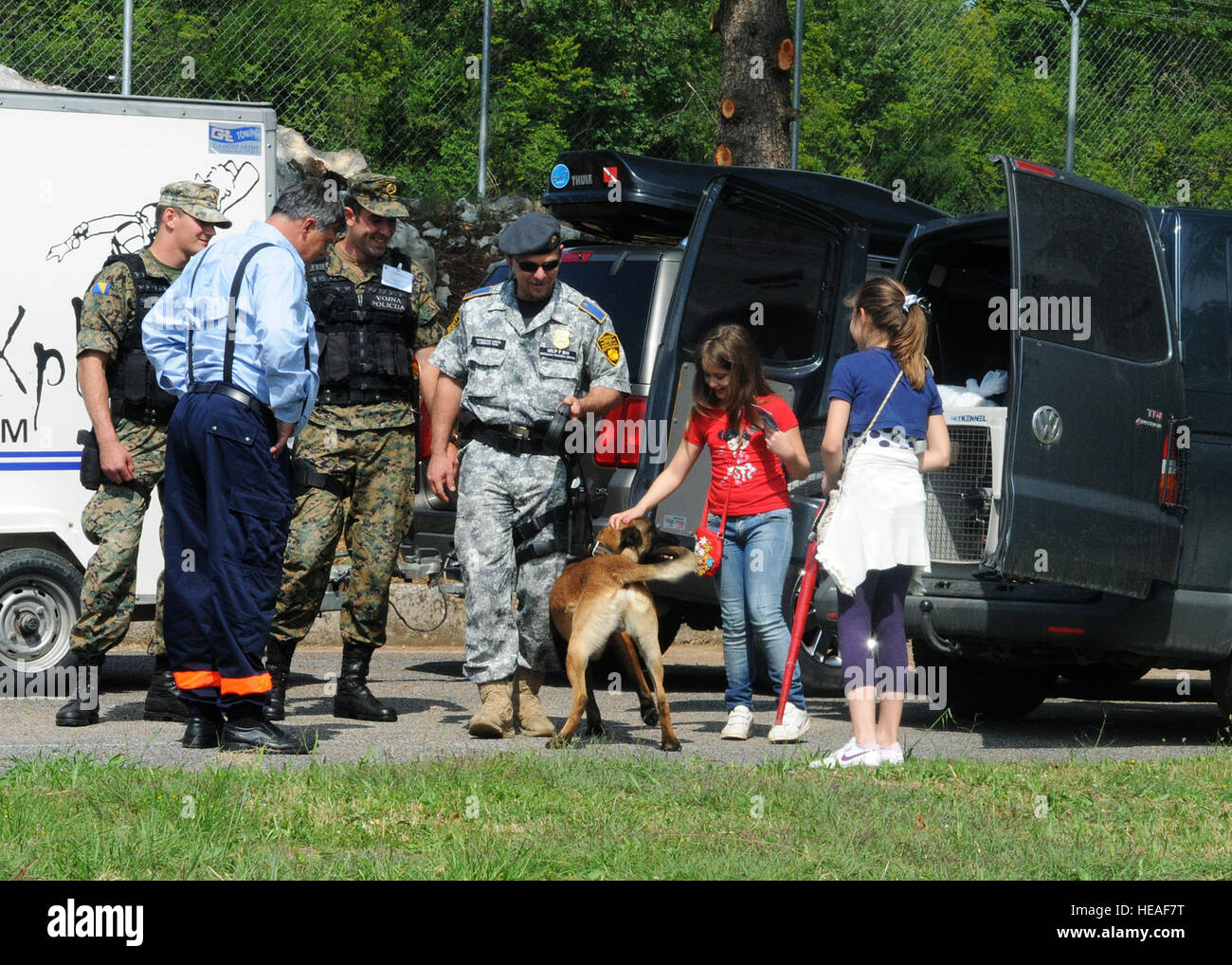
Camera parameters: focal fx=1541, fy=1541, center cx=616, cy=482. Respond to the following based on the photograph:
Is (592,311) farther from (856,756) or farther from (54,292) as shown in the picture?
(54,292)

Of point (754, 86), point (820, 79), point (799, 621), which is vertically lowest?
point (799, 621)

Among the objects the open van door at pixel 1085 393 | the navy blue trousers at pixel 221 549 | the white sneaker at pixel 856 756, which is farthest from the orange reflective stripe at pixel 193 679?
the open van door at pixel 1085 393

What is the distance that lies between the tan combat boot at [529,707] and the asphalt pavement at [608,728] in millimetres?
110

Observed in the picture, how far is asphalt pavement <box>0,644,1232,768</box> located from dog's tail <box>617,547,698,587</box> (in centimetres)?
67

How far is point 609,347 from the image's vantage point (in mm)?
6535

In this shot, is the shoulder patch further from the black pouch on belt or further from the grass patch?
the black pouch on belt

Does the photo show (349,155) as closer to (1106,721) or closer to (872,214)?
(872,214)

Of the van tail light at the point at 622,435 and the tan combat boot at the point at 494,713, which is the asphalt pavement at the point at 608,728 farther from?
the van tail light at the point at 622,435

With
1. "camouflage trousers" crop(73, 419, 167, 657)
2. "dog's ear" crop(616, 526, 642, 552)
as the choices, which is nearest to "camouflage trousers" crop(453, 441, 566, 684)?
"dog's ear" crop(616, 526, 642, 552)

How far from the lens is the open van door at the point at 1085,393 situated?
20.8 ft

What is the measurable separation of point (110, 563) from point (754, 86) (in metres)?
7.62

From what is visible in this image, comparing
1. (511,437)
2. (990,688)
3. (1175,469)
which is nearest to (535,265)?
(511,437)
